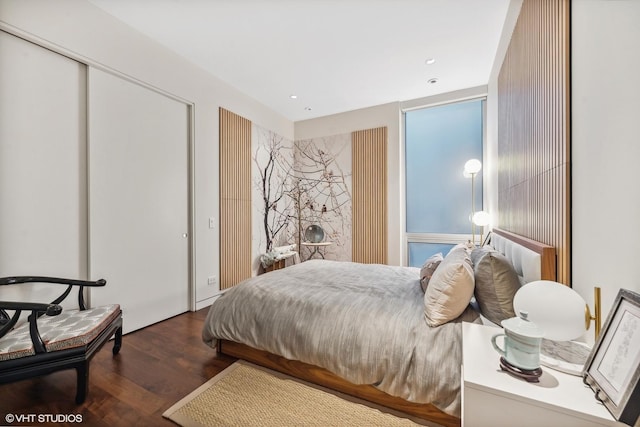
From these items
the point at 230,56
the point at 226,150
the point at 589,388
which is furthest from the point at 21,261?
the point at 589,388

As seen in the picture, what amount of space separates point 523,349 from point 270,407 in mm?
1362

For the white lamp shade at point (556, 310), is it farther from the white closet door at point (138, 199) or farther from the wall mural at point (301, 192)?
the wall mural at point (301, 192)

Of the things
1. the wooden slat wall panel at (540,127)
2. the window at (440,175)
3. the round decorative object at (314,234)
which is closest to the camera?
the wooden slat wall panel at (540,127)

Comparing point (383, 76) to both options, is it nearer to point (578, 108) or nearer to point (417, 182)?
point (417, 182)

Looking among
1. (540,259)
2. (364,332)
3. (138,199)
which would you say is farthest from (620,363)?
(138,199)

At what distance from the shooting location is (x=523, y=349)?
0.90m

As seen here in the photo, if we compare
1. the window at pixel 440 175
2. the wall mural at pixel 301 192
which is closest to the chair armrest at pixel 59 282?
the wall mural at pixel 301 192

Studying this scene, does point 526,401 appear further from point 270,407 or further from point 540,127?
point 540,127

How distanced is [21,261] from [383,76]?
12.7 feet

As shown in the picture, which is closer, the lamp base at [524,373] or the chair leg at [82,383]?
the lamp base at [524,373]

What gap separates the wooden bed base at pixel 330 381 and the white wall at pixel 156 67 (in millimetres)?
1391

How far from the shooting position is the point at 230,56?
112 inches

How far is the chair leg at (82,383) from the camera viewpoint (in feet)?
5.05

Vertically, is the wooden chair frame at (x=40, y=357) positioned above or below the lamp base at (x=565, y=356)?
below
